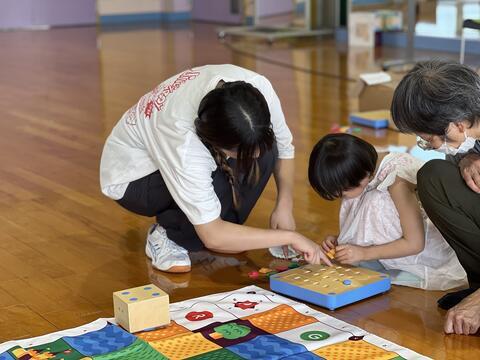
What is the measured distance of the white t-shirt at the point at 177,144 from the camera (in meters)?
1.96

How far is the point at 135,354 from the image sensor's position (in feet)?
5.62

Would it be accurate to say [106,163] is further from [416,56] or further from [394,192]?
[416,56]

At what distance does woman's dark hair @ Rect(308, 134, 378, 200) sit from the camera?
2.00 m

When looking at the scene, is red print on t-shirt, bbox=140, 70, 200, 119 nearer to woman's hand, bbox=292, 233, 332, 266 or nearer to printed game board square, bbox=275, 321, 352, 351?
woman's hand, bbox=292, 233, 332, 266

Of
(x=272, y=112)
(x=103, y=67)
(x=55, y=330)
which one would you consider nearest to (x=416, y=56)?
(x=103, y=67)

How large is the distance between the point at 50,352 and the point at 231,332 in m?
0.37

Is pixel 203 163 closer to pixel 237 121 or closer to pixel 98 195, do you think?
pixel 237 121

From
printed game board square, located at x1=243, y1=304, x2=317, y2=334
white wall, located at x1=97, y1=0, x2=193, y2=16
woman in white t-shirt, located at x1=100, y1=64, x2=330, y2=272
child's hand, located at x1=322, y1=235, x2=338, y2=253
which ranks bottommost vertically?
printed game board square, located at x1=243, y1=304, x2=317, y2=334

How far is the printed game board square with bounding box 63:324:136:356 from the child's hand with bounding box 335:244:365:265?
0.57 m

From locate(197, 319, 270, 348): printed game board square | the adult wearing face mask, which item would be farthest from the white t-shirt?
the adult wearing face mask

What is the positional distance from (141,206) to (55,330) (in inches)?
20.9

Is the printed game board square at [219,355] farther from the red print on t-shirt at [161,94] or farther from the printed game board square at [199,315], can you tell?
the red print on t-shirt at [161,94]

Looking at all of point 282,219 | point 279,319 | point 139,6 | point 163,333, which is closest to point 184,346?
point 163,333

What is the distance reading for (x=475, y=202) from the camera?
72.0 inches
